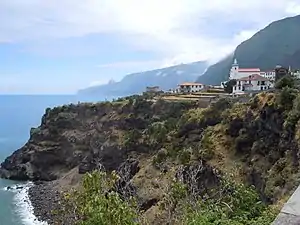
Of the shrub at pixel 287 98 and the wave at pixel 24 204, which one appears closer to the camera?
the shrub at pixel 287 98

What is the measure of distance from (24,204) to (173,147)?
16226 millimetres

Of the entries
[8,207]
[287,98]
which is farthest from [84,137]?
[287,98]

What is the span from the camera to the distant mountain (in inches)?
4082

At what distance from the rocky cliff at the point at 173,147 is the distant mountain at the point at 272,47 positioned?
52.2 metres

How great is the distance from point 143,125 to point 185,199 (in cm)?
3952

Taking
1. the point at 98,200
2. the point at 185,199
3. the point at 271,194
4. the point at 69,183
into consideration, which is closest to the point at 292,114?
the point at 271,194

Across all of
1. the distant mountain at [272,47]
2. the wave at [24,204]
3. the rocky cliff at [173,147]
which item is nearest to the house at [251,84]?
the rocky cliff at [173,147]

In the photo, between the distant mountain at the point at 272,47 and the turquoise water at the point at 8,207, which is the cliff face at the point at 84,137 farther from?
the distant mountain at the point at 272,47

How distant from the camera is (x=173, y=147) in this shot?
4100cm

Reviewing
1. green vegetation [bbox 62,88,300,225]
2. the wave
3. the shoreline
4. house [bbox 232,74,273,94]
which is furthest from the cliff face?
house [bbox 232,74,273,94]

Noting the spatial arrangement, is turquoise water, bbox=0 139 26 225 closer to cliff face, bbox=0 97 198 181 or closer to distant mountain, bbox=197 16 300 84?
cliff face, bbox=0 97 198 181

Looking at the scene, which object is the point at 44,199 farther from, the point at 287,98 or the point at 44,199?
the point at 287,98

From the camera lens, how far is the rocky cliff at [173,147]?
85.4ft

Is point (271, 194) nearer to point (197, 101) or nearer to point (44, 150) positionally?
point (197, 101)
